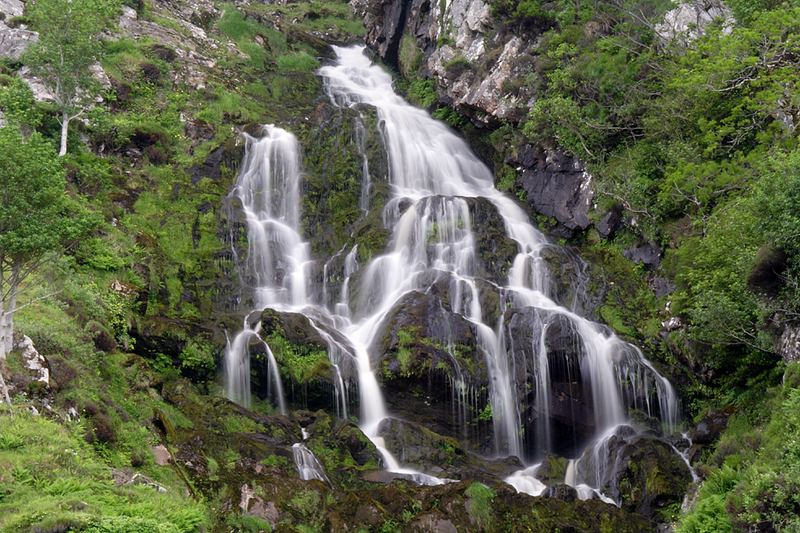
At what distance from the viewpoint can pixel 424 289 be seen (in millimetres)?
21469

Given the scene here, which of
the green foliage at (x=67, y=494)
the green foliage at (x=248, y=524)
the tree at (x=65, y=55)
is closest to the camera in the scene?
the green foliage at (x=67, y=494)

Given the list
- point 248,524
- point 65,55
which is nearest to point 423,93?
point 65,55

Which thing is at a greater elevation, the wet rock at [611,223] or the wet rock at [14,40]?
the wet rock at [14,40]

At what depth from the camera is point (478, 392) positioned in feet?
60.8

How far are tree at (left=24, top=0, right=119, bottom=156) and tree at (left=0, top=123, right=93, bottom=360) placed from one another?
12.7 metres

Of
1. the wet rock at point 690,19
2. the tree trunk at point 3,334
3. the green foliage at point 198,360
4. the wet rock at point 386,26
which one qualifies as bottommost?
the green foliage at point 198,360

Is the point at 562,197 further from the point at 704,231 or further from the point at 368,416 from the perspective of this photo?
the point at 368,416

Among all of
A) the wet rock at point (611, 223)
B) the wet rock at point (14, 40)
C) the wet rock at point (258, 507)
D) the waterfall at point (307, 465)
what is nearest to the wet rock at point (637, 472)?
the waterfall at point (307, 465)

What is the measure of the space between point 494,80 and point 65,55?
59.3 feet

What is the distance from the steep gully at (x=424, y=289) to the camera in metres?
18.3

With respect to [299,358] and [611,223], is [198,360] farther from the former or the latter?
[611,223]

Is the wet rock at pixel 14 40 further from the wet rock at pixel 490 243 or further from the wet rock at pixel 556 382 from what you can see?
the wet rock at pixel 556 382

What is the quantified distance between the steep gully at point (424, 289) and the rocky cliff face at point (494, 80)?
1.55 meters

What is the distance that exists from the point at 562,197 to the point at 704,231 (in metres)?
8.09
